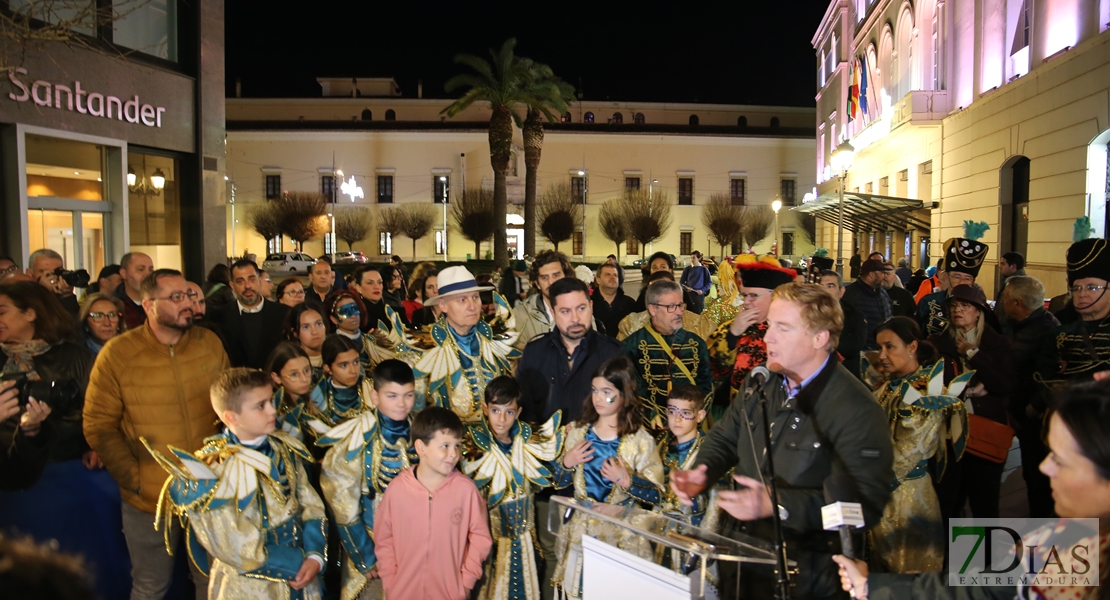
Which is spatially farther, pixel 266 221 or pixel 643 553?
pixel 266 221

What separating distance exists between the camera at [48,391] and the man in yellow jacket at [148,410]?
26 centimetres

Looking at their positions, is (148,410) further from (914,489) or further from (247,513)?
(914,489)

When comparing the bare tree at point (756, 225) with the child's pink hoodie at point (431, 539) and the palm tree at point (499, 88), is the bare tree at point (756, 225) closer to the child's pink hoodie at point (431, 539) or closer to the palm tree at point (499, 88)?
the palm tree at point (499, 88)

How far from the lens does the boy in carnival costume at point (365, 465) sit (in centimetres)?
407

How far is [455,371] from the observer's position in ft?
15.9

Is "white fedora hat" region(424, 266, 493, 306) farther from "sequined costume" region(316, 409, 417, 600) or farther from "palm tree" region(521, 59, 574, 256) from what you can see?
"palm tree" region(521, 59, 574, 256)

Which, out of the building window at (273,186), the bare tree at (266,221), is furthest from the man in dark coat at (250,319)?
the building window at (273,186)

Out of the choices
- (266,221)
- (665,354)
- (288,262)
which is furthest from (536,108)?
(665,354)

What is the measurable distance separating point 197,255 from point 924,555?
14756mm

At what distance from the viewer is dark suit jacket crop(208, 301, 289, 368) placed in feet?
19.9

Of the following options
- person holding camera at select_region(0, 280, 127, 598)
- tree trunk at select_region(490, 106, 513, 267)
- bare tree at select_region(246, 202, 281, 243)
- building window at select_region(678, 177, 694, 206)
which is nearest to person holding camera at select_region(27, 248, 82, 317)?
person holding camera at select_region(0, 280, 127, 598)

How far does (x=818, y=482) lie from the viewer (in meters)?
2.84

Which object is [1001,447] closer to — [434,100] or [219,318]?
[219,318]

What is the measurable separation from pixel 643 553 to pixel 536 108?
35.4 m
